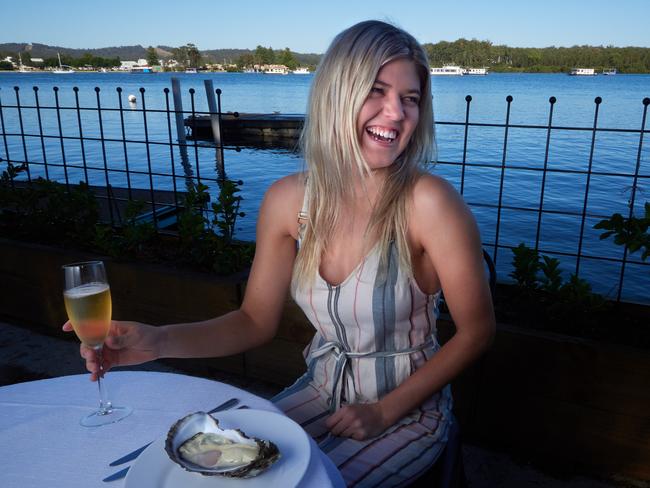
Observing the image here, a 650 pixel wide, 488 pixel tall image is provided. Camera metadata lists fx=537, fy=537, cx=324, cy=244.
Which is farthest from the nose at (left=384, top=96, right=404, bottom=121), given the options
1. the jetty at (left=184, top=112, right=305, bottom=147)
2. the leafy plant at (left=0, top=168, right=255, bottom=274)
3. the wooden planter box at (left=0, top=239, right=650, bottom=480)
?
the jetty at (left=184, top=112, right=305, bottom=147)

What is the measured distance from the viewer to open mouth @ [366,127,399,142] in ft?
4.78

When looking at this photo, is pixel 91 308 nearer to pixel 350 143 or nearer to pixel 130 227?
pixel 350 143

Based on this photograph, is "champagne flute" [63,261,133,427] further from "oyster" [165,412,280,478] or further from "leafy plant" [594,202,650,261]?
"leafy plant" [594,202,650,261]

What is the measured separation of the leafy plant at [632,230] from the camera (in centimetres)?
209

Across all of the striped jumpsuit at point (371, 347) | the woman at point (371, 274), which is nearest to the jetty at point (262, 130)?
the woman at point (371, 274)

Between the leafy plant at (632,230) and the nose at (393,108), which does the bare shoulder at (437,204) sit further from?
the leafy plant at (632,230)

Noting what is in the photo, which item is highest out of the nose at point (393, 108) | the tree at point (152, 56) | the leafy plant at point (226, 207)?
the tree at point (152, 56)

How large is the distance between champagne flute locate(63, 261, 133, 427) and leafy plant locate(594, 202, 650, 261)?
1841 mm

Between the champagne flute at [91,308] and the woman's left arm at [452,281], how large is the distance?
26.3 inches

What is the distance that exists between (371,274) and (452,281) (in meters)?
0.21

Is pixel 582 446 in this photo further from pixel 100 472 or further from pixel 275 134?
pixel 275 134

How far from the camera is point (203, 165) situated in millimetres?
14648

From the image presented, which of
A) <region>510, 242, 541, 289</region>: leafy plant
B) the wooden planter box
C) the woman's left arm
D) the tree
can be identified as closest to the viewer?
the woman's left arm

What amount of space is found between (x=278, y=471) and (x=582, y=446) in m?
1.82
